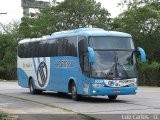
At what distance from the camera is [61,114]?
1598 centimetres

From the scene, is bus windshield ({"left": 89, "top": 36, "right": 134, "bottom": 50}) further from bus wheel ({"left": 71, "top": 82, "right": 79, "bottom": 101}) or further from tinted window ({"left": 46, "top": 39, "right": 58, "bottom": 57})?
tinted window ({"left": 46, "top": 39, "right": 58, "bottom": 57})

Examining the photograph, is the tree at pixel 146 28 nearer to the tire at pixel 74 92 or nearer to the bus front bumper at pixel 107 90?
the tire at pixel 74 92

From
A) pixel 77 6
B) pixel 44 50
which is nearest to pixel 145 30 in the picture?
pixel 77 6

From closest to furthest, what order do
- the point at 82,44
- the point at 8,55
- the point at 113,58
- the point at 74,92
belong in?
the point at 113,58 → the point at 82,44 → the point at 74,92 → the point at 8,55

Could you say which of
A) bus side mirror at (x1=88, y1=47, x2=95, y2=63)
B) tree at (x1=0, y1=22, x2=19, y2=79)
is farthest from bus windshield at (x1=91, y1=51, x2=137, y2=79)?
tree at (x1=0, y1=22, x2=19, y2=79)

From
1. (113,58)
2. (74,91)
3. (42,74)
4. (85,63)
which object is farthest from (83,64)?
(42,74)

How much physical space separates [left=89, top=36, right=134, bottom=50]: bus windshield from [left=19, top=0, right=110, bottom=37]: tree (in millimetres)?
43481

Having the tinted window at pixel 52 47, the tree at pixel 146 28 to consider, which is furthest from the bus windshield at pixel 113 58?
the tree at pixel 146 28

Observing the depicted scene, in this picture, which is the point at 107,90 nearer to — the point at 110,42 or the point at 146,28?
the point at 110,42

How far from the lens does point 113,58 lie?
21.7 m

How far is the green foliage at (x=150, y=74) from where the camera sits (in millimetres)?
46944

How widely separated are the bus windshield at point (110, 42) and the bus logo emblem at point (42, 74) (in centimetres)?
633

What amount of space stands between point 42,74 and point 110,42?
23.8 ft

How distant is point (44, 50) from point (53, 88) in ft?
7.88
